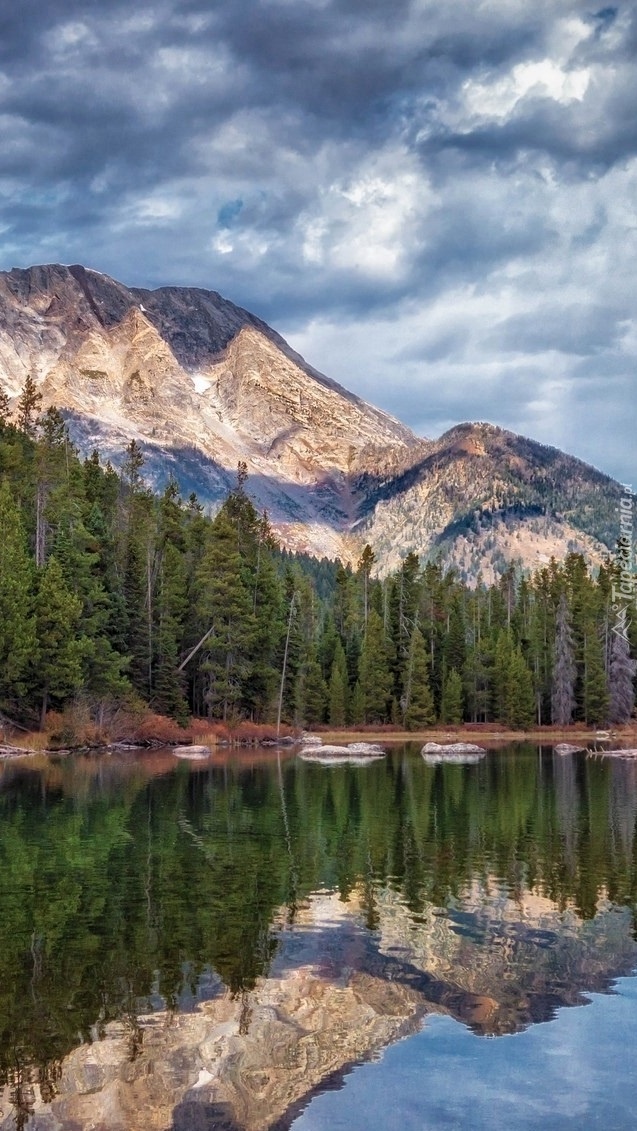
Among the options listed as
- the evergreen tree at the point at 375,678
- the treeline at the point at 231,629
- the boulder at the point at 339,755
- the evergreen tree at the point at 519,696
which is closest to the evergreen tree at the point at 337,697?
the treeline at the point at 231,629

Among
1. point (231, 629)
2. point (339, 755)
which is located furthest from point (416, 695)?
point (339, 755)

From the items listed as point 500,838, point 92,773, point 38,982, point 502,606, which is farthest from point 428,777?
point 502,606

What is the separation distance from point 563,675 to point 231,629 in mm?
40942

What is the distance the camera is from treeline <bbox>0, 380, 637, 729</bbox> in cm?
7600

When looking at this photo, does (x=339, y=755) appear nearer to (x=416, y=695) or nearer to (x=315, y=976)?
(x=416, y=695)

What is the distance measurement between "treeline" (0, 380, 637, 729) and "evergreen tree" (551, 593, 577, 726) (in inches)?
8.8

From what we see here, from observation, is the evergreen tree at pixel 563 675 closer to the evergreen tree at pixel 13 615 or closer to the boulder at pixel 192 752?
the boulder at pixel 192 752

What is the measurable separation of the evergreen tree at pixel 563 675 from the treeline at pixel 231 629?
0.73 ft

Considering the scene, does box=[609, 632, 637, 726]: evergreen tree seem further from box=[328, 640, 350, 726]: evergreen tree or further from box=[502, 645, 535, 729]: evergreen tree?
box=[328, 640, 350, 726]: evergreen tree

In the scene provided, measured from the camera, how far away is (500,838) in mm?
31469

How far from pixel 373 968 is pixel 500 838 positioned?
16.0 m

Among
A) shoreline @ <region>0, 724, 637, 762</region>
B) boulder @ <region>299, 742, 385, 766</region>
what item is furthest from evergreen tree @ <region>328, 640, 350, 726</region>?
boulder @ <region>299, 742, 385, 766</region>

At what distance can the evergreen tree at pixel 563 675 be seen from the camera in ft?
379

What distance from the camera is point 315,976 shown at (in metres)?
15.9
